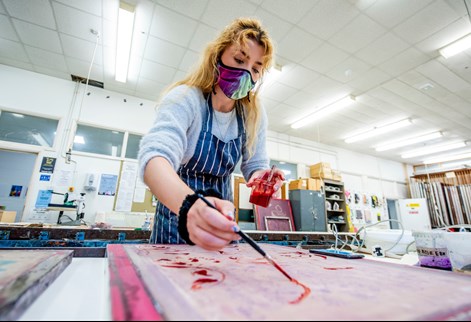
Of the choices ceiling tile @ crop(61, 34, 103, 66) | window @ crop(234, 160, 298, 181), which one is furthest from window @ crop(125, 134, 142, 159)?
window @ crop(234, 160, 298, 181)

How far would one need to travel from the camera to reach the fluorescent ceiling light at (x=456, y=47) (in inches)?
137

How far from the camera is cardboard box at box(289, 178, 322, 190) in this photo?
18.4 ft

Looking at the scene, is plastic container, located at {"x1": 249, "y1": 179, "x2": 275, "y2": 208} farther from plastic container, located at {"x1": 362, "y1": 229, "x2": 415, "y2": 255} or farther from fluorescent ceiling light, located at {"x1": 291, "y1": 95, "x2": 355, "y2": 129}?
fluorescent ceiling light, located at {"x1": 291, "y1": 95, "x2": 355, "y2": 129}

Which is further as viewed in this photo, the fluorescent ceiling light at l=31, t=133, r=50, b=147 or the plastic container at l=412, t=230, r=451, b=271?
the fluorescent ceiling light at l=31, t=133, r=50, b=147

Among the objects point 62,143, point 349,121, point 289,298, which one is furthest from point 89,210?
point 349,121

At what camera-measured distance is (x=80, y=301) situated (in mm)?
403

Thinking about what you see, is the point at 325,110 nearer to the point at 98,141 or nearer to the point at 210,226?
the point at 98,141

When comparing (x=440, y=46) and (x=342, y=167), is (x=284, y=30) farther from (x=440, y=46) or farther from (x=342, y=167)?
(x=342, y=167)

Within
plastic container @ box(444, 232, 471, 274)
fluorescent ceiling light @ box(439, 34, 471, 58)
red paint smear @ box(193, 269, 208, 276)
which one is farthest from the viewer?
fluorescent ceiling light @ box(439, 34, 471, 58)

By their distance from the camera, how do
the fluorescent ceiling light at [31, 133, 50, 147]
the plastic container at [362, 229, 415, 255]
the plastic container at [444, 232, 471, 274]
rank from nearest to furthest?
the plastic container at [444, 232, 471, 274] < the plastic container at [362, 229, 415, 255] < the fluorescent ceiling light at [31, 133, 50, 147]

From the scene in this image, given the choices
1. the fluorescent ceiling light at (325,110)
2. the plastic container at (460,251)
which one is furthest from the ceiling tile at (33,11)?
the fluorescent ceiling light at (325,110)

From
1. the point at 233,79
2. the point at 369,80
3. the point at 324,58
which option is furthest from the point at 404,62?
the point at 233,79

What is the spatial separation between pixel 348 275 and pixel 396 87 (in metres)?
5.34

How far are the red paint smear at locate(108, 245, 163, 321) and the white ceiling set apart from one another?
11.2 feet
